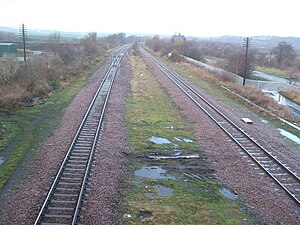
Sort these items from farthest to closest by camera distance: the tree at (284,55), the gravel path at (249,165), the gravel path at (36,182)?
the tree at (284,55) < the gravel path at (249,165) < the gravel path at (36,182)

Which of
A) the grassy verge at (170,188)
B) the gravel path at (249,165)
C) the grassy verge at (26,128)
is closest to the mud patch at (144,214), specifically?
the grassy verge at (170,188)

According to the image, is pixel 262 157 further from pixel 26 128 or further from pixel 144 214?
pixel 26 128

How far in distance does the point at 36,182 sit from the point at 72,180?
117cm

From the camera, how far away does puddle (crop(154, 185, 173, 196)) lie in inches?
426

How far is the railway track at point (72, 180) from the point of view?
8891mm

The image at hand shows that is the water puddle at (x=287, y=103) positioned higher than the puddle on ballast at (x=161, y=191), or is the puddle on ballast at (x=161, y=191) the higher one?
the puddle on ballast at (x=161, y=191)

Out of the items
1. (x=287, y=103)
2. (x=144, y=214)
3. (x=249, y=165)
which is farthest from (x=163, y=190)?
(x=287, y=103)

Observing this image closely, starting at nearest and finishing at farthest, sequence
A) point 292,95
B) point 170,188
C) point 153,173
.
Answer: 1. point 170,188
2. point 153,173
3. point 292,95

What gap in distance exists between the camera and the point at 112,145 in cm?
1468

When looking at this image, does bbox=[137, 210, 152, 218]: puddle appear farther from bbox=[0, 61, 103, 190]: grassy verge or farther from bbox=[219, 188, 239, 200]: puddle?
bbox=[0, 61, 103, 190]: grassy verge

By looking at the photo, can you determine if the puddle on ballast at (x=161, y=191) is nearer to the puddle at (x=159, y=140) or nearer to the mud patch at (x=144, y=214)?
the mud patch at (x=144, y=214)

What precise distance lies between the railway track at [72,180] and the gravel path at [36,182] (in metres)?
0.27

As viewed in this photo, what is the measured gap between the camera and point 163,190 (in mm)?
11125

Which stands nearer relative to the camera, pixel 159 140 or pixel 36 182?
pixel 36 182
